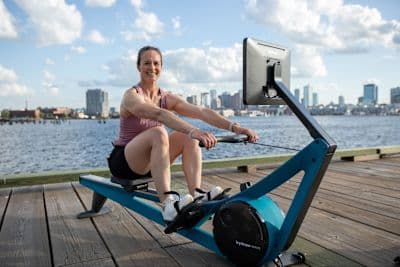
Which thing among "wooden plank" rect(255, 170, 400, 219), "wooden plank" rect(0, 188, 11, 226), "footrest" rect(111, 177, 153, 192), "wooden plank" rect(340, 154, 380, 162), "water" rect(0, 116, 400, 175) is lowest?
"water" rect(0, 116, 400, 175)

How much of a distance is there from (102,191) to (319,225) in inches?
64.3

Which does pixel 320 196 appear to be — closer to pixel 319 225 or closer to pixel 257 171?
pixel 319 225

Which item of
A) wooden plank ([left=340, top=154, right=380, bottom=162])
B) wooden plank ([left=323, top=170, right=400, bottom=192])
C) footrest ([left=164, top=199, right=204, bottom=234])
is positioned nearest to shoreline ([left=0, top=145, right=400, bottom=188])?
wooden plank ([left=340, top=154, right=380, bottom=162])

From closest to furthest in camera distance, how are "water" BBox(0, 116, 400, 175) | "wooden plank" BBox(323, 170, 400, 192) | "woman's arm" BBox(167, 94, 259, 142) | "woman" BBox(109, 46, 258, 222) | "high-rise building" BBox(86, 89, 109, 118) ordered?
"woman" BBox(109, 46, 258, 222) < "woman's arm" BBox(167, 94, 259, 142) < "wooden plank" BBox(323, 170, 400, 192) < "water" BBox(0, 116, 400, 175) < "high-rise building" BBox(86, 89, 109, 118)

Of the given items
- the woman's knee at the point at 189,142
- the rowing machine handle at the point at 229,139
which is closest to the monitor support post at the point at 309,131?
the rowing machine handle at the point at 229,139

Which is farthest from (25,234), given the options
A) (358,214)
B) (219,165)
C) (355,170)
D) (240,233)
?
(355,170)

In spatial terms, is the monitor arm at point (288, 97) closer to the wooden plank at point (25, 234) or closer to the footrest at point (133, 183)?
the footrest at point (133, 183)

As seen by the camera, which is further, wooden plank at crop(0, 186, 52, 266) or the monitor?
wooden plank at crop(0, 186, 52, 266)

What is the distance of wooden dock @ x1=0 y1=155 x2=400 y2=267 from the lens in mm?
2043

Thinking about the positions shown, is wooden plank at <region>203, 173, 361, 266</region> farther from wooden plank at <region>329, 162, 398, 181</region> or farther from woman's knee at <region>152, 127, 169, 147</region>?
wooden plank at <region>329, 162, 398, 181</region>

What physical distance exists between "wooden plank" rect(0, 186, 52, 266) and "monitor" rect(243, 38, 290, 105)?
1469 mm

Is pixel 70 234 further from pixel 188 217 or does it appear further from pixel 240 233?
pixel 240 233

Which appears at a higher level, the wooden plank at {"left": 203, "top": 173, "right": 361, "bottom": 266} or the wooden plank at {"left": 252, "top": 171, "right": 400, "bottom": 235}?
the wooden plank at {"left": 252, "top": 171, "right": 400, "bottom": 235}

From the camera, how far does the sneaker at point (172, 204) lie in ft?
6.91
